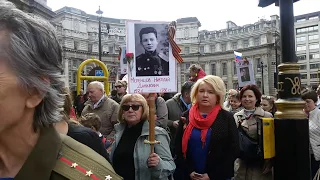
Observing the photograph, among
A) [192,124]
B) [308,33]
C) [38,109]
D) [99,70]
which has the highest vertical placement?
[308,33]

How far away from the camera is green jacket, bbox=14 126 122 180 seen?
4.26 feet

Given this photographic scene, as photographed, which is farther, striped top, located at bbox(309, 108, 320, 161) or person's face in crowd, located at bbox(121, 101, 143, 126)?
striped top, located at bbox(309, 108, 320, 161)

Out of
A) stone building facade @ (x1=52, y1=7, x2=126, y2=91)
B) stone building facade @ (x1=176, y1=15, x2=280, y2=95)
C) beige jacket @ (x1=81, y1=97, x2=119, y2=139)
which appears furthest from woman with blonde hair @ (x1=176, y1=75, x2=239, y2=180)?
stone building facade @ (x1=176, y1=15, x2=280, y2=95)

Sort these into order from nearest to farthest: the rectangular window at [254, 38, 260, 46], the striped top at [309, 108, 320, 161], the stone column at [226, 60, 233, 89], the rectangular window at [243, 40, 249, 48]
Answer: the striped top at [309, 108, 320, 161], the rectangular window at [254, 38, 260, 46], the stone column at [226, 60, 233, 89], the rectangular window at [243, 40, 249, 48]

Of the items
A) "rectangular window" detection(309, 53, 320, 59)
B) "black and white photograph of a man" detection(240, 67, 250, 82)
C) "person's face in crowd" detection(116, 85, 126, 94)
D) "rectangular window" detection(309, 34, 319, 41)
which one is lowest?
"person's face in crowd" detection(116, 85, 126, 94)

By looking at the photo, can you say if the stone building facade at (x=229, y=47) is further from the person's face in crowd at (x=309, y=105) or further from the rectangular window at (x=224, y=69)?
the person's face in crowd at (x=309, y=105)

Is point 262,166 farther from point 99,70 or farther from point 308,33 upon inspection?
point 308,33

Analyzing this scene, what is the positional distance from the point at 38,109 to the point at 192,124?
2829mm

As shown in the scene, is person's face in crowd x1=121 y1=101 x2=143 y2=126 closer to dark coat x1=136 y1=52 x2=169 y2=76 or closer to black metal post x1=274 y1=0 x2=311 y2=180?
dark coat x1=136 y1=52 x2=169 y2=76

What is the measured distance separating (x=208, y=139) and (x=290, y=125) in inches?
46.3

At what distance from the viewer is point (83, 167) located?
1386 mm

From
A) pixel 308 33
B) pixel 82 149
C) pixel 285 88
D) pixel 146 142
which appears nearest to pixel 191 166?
pixel 146 142

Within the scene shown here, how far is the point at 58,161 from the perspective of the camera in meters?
1.36

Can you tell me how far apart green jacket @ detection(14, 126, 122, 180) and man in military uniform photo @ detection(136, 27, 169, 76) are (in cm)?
295
